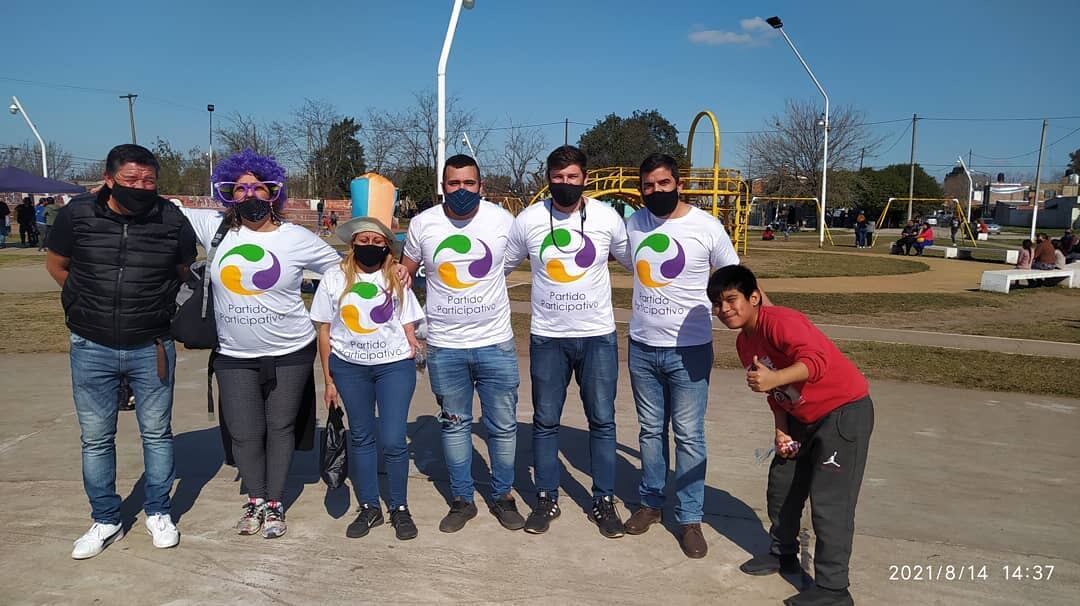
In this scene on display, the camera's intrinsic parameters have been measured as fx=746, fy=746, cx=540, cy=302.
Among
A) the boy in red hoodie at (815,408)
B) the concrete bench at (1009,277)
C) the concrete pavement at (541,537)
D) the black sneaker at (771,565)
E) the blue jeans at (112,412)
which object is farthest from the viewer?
the concrete bench at (1009,277)

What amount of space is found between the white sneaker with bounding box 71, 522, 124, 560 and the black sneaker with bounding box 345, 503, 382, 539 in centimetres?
119

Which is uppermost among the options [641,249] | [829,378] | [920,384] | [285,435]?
[641,249]

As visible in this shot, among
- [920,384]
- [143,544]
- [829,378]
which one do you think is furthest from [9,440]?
[920,384]

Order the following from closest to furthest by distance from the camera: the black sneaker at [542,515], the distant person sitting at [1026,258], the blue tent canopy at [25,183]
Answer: the black sneaker at [542,515] → the distant person sitting at [1026,258] → the blue tent canopy at [25,183]

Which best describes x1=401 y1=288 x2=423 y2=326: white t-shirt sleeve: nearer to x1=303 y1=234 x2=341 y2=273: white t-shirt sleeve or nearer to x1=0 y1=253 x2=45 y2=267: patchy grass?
x1=303 y1=234 x2=341 y2=273: white t-shirt sleeve

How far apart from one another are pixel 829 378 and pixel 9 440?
5.74 m

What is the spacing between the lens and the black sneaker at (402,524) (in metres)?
4.02

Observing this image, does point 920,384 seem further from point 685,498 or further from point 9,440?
point 9,440

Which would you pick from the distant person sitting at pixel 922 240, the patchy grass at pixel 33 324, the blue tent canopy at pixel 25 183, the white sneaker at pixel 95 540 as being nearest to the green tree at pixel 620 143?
the distant person sitting at pixel 922 240

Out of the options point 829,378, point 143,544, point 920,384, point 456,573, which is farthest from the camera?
point 920,384

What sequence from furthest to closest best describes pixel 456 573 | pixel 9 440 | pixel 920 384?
pixel 920 384
pixel 9 440
pixel 456 573

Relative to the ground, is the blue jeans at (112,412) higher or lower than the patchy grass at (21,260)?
higher

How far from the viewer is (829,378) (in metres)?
3.35

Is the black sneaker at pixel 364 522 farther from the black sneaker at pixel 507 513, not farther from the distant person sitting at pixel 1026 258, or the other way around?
the distant person sitting at pixel 1026 258
